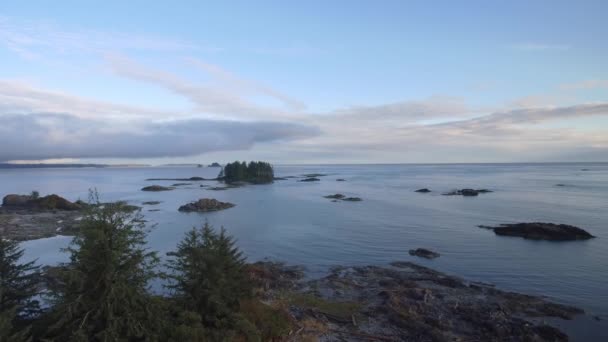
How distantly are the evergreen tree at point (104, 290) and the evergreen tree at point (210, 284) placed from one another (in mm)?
2313

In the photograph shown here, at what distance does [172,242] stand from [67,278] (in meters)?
30.7

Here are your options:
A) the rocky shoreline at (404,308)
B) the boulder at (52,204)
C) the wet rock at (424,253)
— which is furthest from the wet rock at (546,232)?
the boulder at (52,204)

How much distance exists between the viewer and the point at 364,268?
2975cm

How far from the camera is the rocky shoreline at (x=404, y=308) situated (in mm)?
17578

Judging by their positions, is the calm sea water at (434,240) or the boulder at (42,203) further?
the boulder at (42,203)

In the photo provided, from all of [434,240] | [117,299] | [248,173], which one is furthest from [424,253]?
[248,173]

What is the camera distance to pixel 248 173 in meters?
160

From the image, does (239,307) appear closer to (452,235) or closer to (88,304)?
(88,304)

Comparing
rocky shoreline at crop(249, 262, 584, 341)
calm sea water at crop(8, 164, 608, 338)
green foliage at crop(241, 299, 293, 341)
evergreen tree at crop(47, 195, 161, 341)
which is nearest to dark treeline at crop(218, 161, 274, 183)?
calm sea water at crop(8, 164, 608, 338)

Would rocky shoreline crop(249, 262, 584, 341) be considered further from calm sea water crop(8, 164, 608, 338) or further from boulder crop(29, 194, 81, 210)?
boulder crop(29, 194, 81, 210)

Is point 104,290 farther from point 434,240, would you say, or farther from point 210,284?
point 434,240

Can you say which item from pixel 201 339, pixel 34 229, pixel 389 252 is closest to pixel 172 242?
pixel 34 229

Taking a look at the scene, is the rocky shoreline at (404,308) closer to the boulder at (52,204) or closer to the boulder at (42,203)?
the boulder at (52,204)

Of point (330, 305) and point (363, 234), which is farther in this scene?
point (363, 234)
